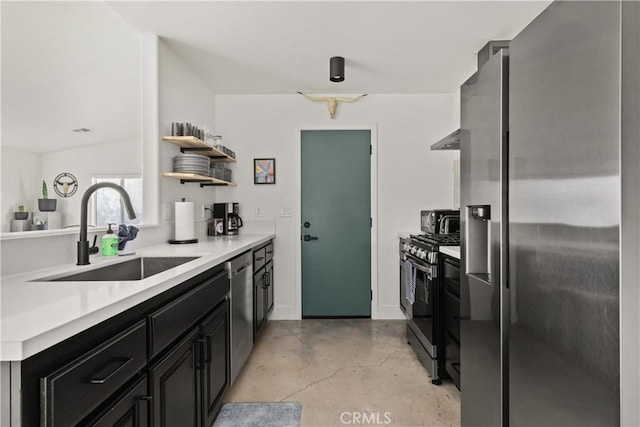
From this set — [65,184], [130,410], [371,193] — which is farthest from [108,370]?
A: [371,193]

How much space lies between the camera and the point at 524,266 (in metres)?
1.05

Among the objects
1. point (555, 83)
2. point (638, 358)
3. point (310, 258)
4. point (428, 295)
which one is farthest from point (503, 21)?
point (310, 258)

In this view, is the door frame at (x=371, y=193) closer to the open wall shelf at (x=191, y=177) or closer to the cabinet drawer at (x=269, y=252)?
the cabinet drawer at (x=269, y=252)

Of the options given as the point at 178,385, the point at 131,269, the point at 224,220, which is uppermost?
the point at 224,220

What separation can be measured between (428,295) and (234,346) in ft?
4.37

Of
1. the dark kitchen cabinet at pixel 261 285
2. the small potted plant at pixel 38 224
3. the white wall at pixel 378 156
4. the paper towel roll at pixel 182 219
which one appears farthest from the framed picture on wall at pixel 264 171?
the small potted plant at pixel 38 224

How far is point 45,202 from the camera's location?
139cm

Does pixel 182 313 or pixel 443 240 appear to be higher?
pixel 443 240

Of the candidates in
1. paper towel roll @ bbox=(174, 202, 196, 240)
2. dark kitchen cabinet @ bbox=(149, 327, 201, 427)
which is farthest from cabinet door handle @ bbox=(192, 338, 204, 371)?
paper towel roll @ bbox=(174, 202, 196, 240)

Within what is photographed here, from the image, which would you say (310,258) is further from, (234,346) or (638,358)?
(638,358)

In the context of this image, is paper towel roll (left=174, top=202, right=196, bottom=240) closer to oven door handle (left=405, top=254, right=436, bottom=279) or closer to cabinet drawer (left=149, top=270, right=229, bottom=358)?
cabinet drawer (left=149, top=270, right=229, bottom=358)

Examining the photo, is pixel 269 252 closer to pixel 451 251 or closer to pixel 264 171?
pixel 264 171

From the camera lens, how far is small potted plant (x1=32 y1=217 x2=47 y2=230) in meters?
1.36

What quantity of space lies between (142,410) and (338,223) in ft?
9.12
